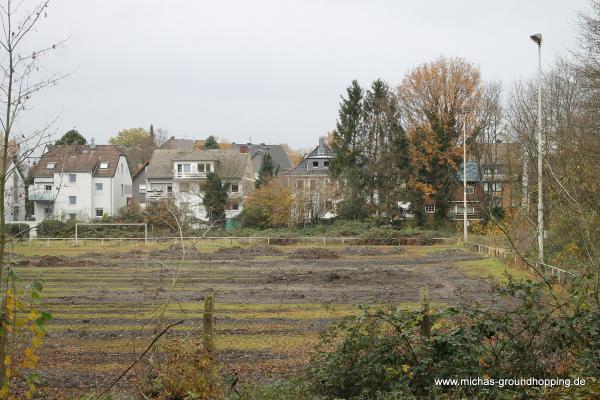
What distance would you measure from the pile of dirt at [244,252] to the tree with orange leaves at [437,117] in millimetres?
18234

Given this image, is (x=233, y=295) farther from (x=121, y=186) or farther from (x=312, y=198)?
(x=121, y=186)

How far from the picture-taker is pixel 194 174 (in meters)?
74.6

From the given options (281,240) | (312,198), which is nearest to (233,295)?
(281,240)

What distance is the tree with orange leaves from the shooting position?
56.7 meters

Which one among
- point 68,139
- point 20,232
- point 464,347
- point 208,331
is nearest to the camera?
point 20,232

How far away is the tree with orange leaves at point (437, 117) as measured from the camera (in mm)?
56719

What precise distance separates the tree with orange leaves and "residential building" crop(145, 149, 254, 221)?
62.2ft

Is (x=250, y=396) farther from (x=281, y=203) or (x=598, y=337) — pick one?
(x=281, y=203)

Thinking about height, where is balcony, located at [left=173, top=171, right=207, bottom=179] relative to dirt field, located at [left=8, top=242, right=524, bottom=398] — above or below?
above

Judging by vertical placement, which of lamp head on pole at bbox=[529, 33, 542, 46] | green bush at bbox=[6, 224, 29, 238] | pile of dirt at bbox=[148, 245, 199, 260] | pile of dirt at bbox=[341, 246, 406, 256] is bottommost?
pile of dirt at bbox=[341, 246, 406, 256]

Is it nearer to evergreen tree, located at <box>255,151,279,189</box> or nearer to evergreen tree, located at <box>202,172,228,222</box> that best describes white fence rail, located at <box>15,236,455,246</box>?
evergreen tree, located at <box>202,172,228,222</box>

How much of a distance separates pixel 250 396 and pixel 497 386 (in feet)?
8.84

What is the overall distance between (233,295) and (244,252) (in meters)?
21.0

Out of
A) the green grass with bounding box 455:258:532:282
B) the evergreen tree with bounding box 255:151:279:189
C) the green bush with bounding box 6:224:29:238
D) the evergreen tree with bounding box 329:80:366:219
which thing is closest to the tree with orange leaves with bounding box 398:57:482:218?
the evergreen tree with bounding box 329:80:366:219
